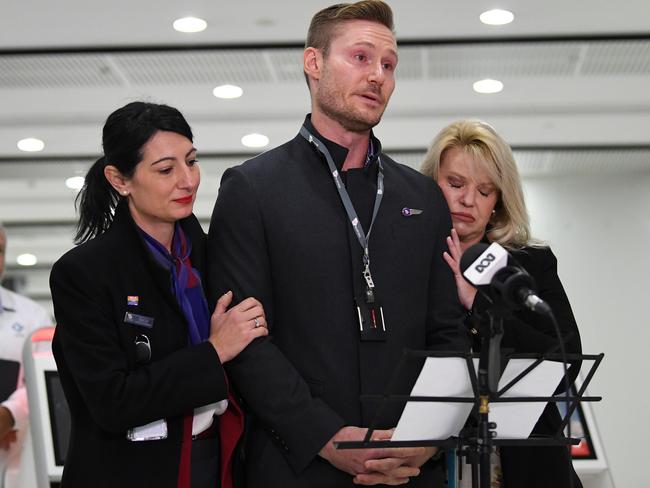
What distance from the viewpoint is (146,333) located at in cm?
224

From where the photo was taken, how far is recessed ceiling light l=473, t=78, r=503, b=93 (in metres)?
7.12

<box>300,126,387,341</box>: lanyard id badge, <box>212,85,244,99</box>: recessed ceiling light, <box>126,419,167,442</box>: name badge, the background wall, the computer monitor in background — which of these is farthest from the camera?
the background wall

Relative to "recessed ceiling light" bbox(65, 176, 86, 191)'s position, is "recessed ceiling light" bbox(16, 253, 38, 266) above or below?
above

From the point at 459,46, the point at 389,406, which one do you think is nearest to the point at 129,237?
the point at 389,406

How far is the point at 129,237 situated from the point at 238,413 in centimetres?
49

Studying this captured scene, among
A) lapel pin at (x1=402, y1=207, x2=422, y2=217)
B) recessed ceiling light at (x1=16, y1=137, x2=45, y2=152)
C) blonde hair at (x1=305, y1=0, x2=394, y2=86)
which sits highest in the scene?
recessed ceiling light at (x1=16, y1=137, x2=45, y2=152)

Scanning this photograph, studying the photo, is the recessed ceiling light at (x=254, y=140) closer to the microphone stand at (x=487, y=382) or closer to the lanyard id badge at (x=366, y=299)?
the lanyard id badge at (x=366, y=299)

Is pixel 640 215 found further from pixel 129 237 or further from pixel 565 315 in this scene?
pixel 129 237

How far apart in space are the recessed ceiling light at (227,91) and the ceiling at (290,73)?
0.21ft

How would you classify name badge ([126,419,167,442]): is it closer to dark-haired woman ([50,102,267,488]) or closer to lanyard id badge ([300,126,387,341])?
dark-haired woman ([50,102,267,488])

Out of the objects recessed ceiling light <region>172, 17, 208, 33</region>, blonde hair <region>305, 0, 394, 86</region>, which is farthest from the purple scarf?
recessed ceiling light <region>172, 17, 208, 33</region>

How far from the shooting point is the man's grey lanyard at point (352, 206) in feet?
7.63

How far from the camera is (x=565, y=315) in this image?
8.89ft

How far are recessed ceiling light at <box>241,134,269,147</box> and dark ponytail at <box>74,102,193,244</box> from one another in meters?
5.96
